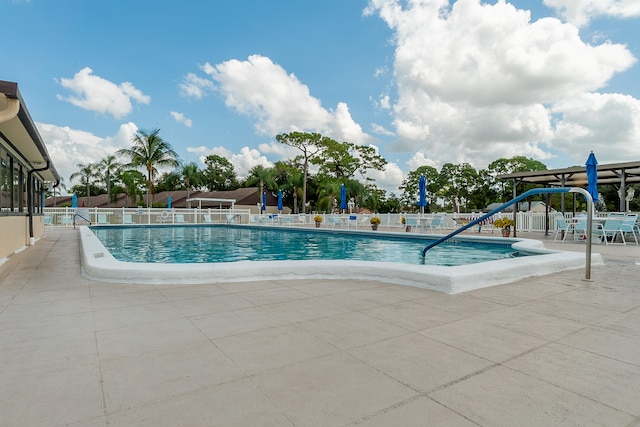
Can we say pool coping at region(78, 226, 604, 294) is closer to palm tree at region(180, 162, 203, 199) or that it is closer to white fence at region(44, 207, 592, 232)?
white fence at region(44, 207, 592, 232)

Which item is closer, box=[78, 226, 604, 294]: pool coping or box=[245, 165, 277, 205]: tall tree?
box=[78, 226, 604, 294]: pool coping

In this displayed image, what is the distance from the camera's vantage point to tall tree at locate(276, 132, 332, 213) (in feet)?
110

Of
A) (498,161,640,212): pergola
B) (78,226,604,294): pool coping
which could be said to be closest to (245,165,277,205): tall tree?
(498,161,640,212): pergola

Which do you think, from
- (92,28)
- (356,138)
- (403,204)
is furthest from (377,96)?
(403,204)

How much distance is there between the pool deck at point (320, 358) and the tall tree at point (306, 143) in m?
30.0

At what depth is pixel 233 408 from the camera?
5.32 feet

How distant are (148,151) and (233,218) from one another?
11.9 meters

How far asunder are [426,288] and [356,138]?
1260 inches

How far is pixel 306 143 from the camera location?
34125mm

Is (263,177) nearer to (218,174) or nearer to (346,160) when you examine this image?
(346,160)

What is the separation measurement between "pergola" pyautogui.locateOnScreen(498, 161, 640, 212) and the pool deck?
1002 centimetres

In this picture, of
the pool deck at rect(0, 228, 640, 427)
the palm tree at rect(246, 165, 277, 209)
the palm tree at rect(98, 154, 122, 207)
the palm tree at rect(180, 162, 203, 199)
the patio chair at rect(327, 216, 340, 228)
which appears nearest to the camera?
the pool deck at rect(0, 228, 640, 427)

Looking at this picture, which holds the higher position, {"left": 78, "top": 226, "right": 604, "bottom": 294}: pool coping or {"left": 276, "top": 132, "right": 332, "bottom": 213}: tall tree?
{"left": 276, "top": 132, "right": 332, "bottom": 213}: tall tree

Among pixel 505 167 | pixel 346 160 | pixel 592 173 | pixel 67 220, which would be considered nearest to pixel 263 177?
pixel 346 160
